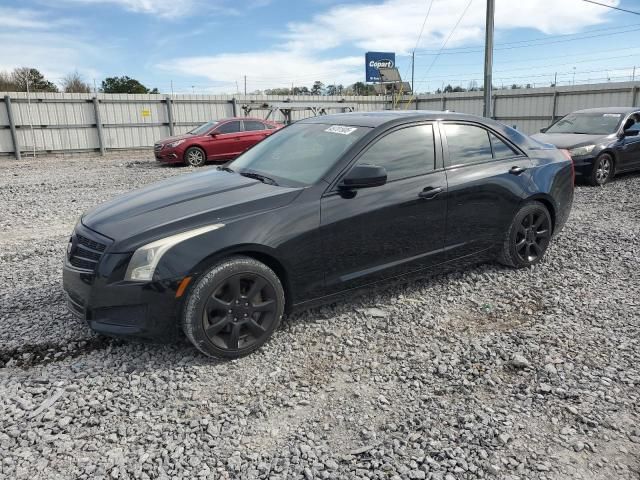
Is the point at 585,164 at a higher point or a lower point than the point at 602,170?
higher

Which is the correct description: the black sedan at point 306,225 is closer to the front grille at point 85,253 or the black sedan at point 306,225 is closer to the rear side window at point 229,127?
the front grille at point 85,253

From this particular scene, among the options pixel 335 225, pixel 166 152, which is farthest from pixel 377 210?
pixel 166 152

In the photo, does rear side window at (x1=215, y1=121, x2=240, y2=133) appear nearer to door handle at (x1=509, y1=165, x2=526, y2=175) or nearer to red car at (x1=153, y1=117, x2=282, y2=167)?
red car at (x1=153, y1=117, x2=282, y2=167)

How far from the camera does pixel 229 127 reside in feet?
51.5

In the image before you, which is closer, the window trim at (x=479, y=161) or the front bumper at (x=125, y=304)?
the front bumper at (x=125, y=304)

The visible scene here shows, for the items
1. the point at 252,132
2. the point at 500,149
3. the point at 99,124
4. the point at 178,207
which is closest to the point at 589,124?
the point at 500,149

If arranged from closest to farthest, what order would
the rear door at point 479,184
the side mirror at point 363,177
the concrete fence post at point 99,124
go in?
1. the side mirror at point 363,177
2. the rear door at point 479,184
3. the concrete fence post at point 99,124

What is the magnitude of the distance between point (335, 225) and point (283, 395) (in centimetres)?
124

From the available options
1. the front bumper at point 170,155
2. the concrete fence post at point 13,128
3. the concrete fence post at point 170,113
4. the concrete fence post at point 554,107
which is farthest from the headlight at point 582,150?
the concrete fence post at point 13,128

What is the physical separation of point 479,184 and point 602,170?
6.87 m

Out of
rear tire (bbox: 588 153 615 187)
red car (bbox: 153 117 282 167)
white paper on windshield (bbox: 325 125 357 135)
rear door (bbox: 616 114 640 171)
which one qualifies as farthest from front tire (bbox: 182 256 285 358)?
red car (bbox: 153 117 282 167)

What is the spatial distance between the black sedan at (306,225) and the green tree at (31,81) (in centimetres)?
2885

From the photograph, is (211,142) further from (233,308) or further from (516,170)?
(233,308)

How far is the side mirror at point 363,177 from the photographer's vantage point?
11.8 feet
